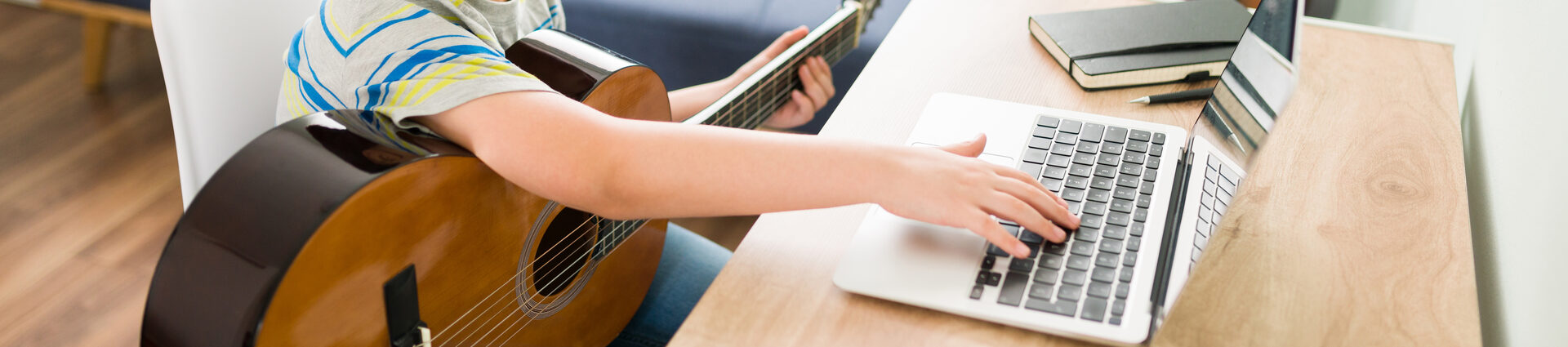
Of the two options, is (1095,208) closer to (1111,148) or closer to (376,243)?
(1111,148)

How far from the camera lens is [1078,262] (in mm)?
663

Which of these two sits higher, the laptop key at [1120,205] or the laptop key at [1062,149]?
the laptop key at [1062,149]

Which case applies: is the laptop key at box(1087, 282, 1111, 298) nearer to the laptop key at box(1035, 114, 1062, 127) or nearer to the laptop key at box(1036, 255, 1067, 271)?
the laptop key at box(1036, 255, 1067, 271)

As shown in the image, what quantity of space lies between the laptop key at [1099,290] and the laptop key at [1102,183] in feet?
0.43

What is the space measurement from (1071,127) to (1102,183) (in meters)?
0.10

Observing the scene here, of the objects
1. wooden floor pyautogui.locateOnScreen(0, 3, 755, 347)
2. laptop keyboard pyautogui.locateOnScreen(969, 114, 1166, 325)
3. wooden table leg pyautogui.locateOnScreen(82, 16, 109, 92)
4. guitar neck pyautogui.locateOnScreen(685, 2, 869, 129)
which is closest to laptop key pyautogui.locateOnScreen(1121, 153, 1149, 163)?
laptop keyboard pyautogui.locateOnScreen(969, 114, 1166, 325)

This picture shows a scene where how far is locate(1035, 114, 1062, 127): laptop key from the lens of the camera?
0.85 m

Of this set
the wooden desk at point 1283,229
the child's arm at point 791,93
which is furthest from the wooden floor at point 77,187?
the wooden desk at point 1283,229

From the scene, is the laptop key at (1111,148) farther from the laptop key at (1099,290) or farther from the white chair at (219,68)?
the white chair at (219,68)

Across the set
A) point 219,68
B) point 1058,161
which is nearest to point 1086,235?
point 1058,161

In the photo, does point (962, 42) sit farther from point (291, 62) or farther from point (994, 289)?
point (291, 62)

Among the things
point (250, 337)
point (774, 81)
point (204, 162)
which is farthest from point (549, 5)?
point (250, 337)

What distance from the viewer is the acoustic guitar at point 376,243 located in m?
0.64

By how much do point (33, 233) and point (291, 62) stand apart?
4.29 feet
